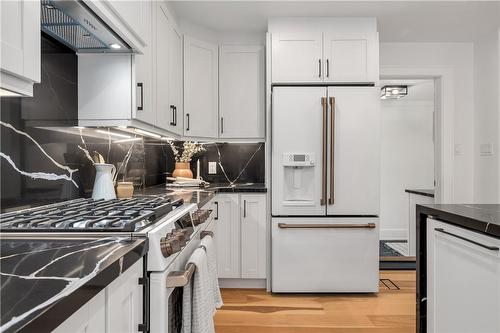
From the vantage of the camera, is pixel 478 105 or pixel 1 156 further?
pixel 478 105

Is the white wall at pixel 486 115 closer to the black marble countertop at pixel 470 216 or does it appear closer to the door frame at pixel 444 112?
the door frame at pixel 444 112

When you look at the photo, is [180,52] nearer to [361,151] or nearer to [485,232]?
[361,151]

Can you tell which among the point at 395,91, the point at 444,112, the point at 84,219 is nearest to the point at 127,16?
the point at 84,219

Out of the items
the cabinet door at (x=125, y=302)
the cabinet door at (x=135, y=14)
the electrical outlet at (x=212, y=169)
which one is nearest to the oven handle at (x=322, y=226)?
the electrical outlet at (x=212, y=169)

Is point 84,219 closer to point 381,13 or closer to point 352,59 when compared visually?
point 352,59

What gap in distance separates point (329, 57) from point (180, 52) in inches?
52.2

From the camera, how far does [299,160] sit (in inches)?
129

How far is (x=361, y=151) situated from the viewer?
10.9 ft

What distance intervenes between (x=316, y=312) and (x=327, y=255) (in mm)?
516

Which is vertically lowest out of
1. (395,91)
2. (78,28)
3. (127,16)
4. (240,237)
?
(240,237)

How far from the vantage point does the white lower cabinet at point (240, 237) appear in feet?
11.3

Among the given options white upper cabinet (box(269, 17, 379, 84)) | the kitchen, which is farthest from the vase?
white upper cabinet (box(269, 17, 379, 84))

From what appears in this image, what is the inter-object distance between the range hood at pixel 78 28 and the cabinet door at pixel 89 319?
3.59ft

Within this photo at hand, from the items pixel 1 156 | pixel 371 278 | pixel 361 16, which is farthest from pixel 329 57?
pixel 1 156
